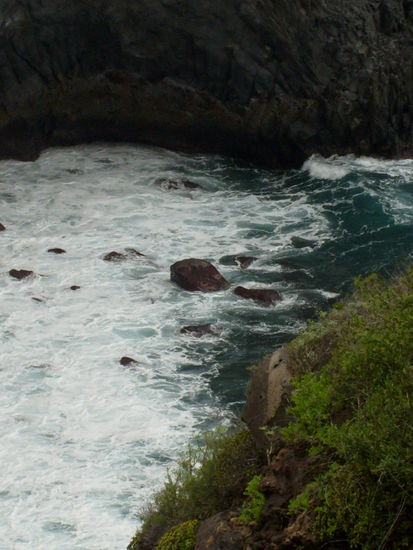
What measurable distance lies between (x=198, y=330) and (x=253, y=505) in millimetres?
9014

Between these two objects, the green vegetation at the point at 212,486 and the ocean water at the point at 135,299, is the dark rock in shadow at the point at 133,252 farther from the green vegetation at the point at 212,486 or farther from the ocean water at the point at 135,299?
the green vegetation at the point at 212,486

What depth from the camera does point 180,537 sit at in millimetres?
7488

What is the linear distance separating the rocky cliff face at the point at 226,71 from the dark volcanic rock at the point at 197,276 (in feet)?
31.2

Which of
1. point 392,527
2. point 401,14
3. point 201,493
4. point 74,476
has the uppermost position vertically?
point 401,14

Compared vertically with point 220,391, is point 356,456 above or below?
above

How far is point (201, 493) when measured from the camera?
25.9ft

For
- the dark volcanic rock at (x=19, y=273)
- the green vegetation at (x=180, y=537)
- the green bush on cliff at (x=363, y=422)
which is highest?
the green bush on cliff at (x=363, y=422)

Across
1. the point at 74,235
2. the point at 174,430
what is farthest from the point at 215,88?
the point at 174,430

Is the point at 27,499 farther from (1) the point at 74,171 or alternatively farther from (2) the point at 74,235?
(1) the point at 74,171

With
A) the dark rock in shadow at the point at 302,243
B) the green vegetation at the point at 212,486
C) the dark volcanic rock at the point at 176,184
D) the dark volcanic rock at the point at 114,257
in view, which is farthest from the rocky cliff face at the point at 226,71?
the green vegetation at the point at 212,486

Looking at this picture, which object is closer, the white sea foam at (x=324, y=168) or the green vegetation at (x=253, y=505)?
the green vegetation at (x=253, y=505)

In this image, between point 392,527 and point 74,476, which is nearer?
point 392,527

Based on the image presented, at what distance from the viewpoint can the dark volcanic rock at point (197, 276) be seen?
1761cm

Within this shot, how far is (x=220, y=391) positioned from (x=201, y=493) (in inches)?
236
